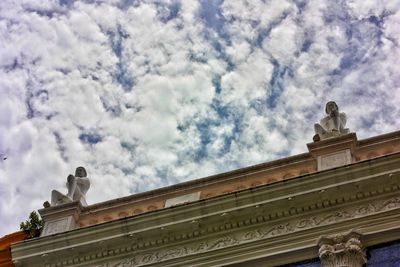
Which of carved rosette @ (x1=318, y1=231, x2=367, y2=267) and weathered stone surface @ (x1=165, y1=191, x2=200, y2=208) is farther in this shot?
weathered stone surface @ (x1=165, y1=191, x2=200, y2=208)

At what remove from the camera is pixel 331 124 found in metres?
19.3

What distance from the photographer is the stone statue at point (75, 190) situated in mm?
20312

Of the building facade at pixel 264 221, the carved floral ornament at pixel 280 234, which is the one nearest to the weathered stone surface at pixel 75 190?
the building facade at pixel 264 221

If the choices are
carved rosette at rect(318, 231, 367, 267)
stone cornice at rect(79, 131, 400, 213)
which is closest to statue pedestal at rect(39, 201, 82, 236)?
stone cornice at rect(79, 131, 400, 213)

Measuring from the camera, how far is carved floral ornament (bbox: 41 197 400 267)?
1612 cm

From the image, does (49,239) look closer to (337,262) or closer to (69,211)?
(69,211)

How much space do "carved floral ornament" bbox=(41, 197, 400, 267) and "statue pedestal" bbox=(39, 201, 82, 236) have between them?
125cm

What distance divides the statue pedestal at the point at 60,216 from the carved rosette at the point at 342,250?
6.10m

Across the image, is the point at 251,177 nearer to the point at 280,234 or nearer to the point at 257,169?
the point at 257,169

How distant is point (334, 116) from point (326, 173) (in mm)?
2269

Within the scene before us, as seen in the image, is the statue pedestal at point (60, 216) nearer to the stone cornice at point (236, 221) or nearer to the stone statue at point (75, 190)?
the stone statue at point (75, 190)

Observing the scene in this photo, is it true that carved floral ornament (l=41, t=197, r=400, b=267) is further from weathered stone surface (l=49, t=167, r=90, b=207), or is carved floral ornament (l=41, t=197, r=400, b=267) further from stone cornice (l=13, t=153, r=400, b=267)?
weathered stone surface (l=49, t=167, r=90, b=207)

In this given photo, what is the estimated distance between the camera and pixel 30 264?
18.8 meters

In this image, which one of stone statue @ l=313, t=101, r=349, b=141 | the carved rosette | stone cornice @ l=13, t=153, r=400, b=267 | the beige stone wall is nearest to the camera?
the carved rosette
